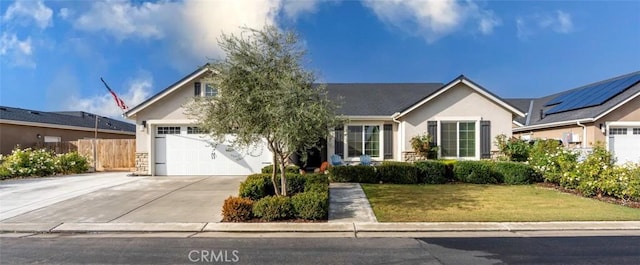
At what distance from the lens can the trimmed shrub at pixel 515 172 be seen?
12945mm

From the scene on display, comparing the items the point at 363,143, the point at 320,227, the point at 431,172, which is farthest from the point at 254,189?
the point at 363,143

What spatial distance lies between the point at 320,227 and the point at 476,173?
28.1 ft

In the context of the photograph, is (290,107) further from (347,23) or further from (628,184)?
(347,23)

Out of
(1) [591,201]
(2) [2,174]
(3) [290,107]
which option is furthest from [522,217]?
(2) [2,174]

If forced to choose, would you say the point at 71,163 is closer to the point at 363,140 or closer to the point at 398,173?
the point at 363,140


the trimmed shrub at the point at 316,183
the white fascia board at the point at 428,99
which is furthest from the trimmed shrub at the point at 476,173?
the trimmed shrub at the point at 316,183

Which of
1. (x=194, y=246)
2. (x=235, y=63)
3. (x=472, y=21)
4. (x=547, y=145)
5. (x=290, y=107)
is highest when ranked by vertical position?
(x=472, y=21)

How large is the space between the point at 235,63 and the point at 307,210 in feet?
12.3

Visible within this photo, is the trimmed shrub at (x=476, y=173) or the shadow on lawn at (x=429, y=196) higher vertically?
the trimmed shrub at (x=476, y=173)

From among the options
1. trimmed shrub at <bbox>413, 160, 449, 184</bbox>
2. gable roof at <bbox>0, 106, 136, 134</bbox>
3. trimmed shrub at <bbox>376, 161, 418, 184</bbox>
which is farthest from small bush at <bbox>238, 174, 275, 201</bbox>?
gable roof at <bbox>0, 106, 136, 134</bbox>

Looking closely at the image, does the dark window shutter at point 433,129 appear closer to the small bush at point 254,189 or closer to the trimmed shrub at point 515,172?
the trimmed shrub at point 515,172

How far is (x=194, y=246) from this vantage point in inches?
238

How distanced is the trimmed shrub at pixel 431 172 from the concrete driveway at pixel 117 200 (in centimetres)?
702

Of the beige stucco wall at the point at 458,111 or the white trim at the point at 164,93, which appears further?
the beige stucco wall at the point at 458,111
